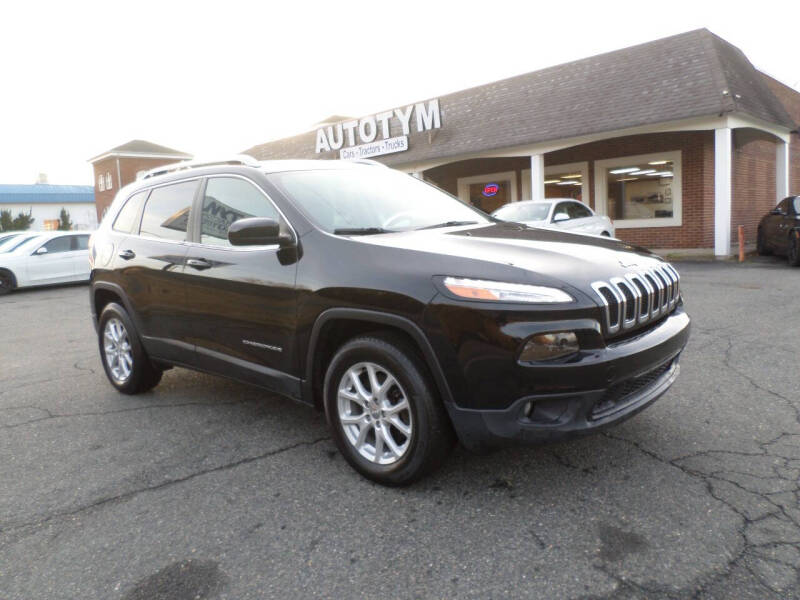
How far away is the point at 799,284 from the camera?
30.9ft

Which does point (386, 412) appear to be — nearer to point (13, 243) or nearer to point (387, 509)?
point (387, 509)

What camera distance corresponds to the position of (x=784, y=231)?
1234 centimetres

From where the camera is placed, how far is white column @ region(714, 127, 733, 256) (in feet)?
44.7

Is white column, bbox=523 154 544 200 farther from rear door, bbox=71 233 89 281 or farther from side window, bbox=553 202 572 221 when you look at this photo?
rear door, bbox=71 233 89 281

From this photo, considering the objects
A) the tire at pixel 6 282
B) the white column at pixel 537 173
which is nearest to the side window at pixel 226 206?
the tire at pixel 6 282

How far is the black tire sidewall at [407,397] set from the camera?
2.83m

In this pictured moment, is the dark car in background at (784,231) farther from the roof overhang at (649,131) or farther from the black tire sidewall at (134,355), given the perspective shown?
the black tire sidewall at (134,355)

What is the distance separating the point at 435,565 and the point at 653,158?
16314mm

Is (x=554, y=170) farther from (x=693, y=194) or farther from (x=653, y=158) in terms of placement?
(x=693, y=194)

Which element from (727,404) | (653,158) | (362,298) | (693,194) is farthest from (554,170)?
(362,298)

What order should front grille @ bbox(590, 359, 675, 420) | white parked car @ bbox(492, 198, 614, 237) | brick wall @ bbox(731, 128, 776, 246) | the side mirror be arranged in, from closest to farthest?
front grille @ bbox(590, 359, 675, 420)
the side mirror
white parked car @ bbox(492, 198, 614, 237)
brick wall @ bbox(731, 128, 776, 246)

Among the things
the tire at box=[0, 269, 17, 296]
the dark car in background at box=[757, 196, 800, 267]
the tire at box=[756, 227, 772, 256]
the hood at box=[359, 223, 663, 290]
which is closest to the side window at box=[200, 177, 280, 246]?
the hood at box=[359, 223, 663, 290]

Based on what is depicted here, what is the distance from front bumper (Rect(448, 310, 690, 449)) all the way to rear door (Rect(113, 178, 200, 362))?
2.23 m

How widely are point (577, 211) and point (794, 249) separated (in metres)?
4.10
